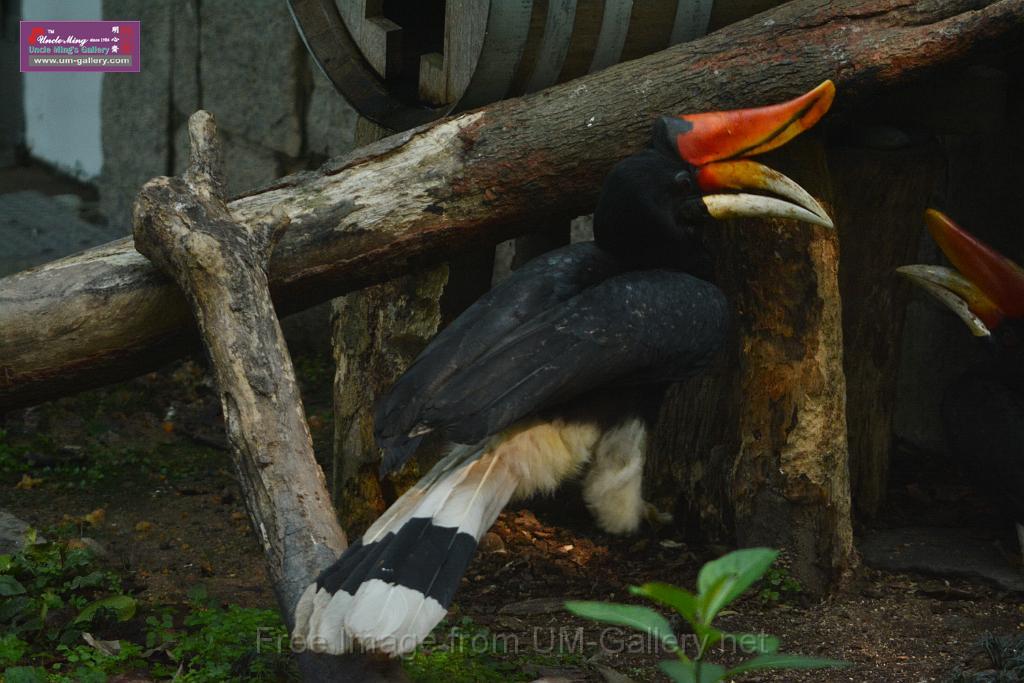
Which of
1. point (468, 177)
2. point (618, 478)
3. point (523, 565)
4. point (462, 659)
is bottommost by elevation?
point (523, 565)

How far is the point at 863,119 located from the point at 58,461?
9.80 ft

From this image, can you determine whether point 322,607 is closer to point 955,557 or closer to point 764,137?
point 764,137

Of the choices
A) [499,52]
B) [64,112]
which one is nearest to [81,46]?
[64,112]

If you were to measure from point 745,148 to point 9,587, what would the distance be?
2.11 m

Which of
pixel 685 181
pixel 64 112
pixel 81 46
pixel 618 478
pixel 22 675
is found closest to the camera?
pixel 22 675

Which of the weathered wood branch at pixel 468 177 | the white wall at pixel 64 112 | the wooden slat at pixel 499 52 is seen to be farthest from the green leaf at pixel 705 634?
the white wall at pixel 64 112

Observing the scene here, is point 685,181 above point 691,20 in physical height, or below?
below

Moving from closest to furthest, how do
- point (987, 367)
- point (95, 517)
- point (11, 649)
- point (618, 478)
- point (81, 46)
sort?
point (11, 649) < point (618, 478) < point (987, 367) < point (95, 517) < point (81, 46)

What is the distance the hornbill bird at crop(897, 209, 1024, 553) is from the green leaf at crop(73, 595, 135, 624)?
237 cm

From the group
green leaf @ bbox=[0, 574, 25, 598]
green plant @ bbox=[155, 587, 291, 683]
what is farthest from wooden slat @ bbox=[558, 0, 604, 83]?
green leaf @ bbox=[0, 574, 25, 598]

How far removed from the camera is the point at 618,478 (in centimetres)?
348

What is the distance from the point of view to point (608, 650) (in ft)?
10.5

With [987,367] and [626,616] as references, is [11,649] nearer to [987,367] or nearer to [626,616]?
[626,616]

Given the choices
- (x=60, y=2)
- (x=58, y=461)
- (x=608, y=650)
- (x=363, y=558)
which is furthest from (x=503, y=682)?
(x=60, y=2)
